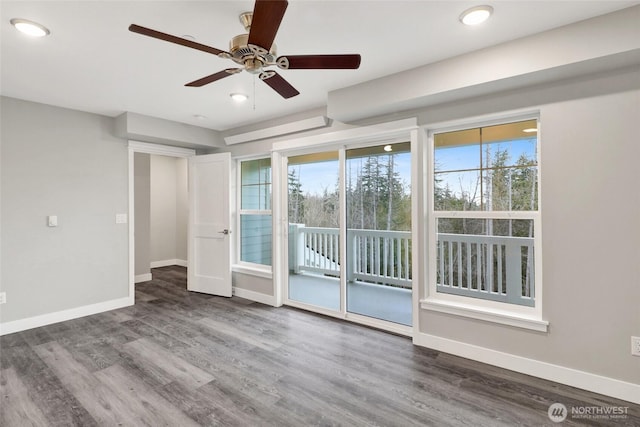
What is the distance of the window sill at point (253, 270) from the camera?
13.9 feet

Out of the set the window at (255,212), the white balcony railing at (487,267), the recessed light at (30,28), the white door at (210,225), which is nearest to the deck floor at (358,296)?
the white balcony railing at (487,267)

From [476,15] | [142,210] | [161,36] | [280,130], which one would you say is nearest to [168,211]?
[142,210]

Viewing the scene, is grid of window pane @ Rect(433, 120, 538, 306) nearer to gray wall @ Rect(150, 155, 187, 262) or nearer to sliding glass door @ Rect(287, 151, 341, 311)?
sliding glass door @ Rect(287, 151, 341, 311)

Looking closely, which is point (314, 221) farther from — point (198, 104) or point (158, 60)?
point (158, 60)

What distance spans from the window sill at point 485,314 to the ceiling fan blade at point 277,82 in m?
2.16

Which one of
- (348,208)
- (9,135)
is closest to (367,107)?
(348,208)

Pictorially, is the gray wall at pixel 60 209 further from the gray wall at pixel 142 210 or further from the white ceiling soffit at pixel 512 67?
the white ceiling soffit at pixel 512 67

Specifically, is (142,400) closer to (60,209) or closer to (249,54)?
(249,54)

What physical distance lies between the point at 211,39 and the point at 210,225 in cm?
298

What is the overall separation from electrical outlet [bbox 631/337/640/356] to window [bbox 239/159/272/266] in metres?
3.55

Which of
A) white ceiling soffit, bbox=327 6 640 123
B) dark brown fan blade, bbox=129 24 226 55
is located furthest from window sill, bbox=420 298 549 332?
dark brown fan blade, bbox=129 24 226 55

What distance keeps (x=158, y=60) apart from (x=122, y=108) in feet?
5.04

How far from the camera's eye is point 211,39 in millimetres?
2203

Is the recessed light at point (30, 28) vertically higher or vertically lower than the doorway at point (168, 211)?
higher
